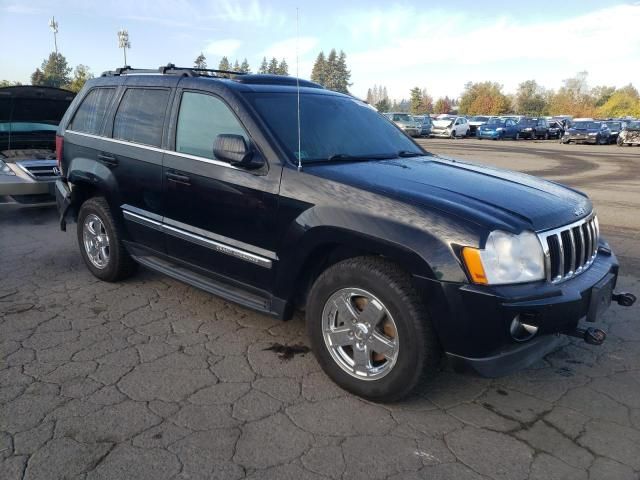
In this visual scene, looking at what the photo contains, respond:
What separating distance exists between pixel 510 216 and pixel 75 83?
124 ft

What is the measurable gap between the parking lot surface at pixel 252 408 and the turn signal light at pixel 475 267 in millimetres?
845

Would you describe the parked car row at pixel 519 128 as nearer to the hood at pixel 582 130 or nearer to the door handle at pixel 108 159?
the hood at pixel 582 130

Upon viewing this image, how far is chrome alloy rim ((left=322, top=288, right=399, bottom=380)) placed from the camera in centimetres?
296

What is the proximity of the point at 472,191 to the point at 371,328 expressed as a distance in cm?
100

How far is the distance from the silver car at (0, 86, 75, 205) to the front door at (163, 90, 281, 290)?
13.9 ft

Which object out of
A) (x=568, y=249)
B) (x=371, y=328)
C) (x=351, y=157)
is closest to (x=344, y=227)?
(x=371, y=328)

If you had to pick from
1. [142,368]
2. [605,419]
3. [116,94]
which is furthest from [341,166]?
[116,94]

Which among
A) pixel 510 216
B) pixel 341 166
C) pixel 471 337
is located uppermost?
pixel 341 166

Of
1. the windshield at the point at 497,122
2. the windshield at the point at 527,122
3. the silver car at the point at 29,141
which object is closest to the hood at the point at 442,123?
the windshield at the point at 497,122

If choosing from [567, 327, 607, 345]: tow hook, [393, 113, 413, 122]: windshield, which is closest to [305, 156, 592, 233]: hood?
[567, 327, 607, 345]: tow hook

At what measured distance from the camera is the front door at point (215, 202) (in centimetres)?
340

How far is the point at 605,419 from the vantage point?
294 cm

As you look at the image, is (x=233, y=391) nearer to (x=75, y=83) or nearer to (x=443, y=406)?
(x=443, y=406)

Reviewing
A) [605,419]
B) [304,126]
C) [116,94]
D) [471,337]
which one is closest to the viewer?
[471,337]
